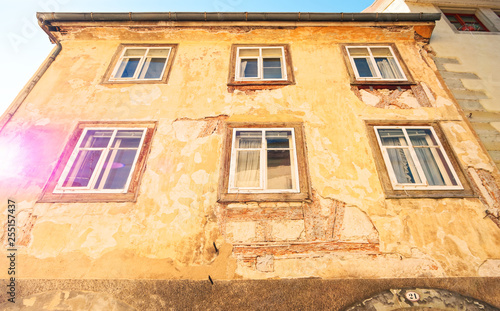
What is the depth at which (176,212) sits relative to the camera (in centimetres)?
427

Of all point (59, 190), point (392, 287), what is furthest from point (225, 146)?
point (392, 287)

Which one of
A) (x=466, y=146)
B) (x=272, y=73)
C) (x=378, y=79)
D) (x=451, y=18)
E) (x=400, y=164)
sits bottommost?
(x=400, y=164)

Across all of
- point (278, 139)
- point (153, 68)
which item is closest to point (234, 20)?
point (153, 68)

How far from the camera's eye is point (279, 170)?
4844mm

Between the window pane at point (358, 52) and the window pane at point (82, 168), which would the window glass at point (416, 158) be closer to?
the window pane at point (358, 52)

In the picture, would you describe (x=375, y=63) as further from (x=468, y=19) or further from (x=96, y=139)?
(x=96, y=139)

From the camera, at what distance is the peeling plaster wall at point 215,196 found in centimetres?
381

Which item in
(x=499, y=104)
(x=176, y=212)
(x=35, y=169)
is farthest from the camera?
(x=499, y=104)

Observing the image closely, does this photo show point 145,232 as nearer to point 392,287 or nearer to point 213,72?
point 392,287

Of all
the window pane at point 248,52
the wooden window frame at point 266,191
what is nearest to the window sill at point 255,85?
the wooden window frame at point 266,191

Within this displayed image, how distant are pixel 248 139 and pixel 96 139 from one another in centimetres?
315

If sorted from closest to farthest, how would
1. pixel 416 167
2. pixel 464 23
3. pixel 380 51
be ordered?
pixel 416 167
pixel 380 51
pixel 464 23

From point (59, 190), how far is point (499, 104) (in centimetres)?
917

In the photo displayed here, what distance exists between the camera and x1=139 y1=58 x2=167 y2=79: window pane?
651cm
